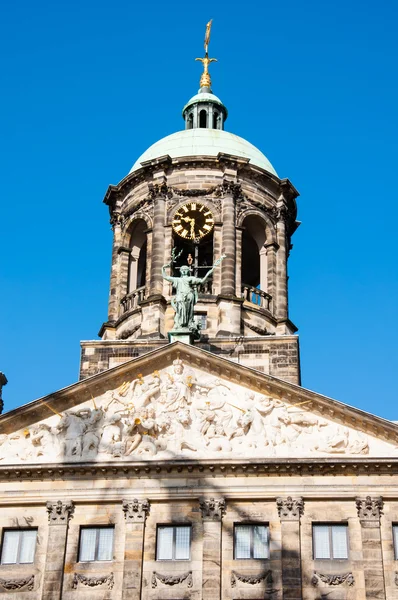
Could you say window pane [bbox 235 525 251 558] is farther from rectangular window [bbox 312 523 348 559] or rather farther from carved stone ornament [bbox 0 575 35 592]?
carved stone ornament [bbox 0 575 35 592]

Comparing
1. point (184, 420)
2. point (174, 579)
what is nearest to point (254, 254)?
point (184, 420)

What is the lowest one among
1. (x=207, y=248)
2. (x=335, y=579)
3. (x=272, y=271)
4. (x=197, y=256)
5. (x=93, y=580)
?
(x=93, y=580)

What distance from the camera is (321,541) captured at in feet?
102

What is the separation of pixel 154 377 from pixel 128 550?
17.5 ft

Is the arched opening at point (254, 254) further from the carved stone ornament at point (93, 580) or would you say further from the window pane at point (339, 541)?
the carved stone ornament at point (93, 580)

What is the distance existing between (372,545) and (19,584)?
9700mm

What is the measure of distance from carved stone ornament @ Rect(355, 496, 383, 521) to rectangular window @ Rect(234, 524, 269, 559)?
8.68 ft

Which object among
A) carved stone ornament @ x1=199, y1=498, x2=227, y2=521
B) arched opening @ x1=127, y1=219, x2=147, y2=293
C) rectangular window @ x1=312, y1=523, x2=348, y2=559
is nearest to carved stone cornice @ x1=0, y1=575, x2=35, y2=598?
Result: carved stone ornament @ x1=199, y1=498, x2=227, y2=521

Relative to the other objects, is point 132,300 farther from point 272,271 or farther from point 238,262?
point 272,271

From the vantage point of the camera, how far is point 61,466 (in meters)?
32.4

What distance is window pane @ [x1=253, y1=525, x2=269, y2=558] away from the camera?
31.1m

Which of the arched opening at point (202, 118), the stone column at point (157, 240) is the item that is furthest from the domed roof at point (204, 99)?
the stone column at point (157, 240)

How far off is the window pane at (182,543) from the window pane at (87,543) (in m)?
2.33

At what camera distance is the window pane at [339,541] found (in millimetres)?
30891
